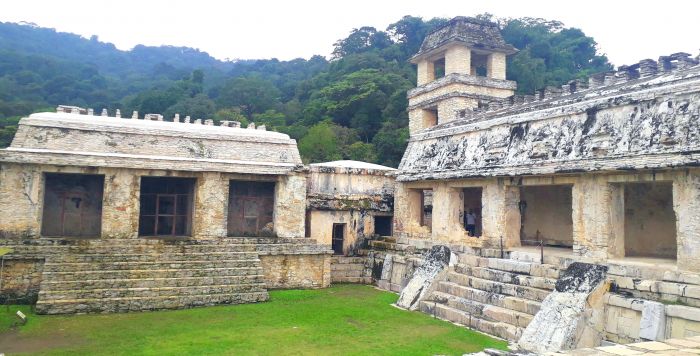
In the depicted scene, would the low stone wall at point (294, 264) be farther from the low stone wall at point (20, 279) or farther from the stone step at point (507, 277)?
the low stone wall at point (20, 279)

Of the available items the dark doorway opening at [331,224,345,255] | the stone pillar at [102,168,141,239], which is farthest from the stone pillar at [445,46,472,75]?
the stone pillar at [102,168,141,239]

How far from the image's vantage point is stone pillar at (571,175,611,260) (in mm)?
10055

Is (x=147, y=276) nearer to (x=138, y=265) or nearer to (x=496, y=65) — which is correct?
(x=138, y=265)

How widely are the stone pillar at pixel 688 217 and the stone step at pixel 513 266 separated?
213 cm

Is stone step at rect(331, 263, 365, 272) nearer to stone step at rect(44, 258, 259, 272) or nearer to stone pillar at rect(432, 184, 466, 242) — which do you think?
stone pillar at rect(432, 184, 466, 242)

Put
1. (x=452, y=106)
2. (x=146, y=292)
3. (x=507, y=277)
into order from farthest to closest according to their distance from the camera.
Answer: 1. (x=452, y=106)
2. (x=146, y=292)
3. (x=507, y=277)

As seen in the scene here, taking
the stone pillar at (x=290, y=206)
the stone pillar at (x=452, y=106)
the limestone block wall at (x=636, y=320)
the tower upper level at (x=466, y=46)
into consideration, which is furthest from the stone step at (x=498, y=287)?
the tower upper level at (x=466, y=46)

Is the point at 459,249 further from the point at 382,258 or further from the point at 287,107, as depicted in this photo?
the point at 287,107

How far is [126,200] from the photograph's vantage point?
13.2 m

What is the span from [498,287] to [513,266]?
2.53 ft

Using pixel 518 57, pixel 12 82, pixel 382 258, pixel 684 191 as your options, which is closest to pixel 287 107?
pixel 518 57

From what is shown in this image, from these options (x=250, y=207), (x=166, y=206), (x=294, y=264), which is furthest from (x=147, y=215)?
(x=294, y=264)

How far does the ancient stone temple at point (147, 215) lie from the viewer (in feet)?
36.7

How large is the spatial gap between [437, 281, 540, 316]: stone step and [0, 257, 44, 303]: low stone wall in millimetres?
9125
